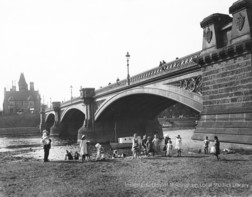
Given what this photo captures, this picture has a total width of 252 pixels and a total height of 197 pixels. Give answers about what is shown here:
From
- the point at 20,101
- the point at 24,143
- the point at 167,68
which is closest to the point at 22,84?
the point at 20,101

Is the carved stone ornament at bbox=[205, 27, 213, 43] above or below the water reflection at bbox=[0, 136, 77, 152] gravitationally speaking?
above

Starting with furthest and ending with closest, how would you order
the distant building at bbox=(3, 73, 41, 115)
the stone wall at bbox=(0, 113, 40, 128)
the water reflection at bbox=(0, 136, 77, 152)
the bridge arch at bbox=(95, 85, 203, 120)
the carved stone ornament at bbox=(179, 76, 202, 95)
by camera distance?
the distant building at bbox=(3, 73, 41, 115) < the stone wall at bbox=(0, 113, 40, 128) < the water reflection at bbox=(0, 136, 77, 152) < the carved stone ornament at bbox=(179, 76, 202, 95) < the bridge arch at bbox=(95, 85, 203, 120)

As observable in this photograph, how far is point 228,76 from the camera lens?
14195mm

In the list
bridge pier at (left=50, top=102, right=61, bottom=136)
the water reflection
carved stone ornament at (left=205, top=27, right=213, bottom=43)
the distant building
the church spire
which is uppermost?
the church spire

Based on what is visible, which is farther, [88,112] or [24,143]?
[24,143]

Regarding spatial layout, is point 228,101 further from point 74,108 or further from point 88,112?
point 74,108

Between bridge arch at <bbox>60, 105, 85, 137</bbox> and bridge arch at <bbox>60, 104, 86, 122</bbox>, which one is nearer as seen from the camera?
bridge arch at <bbox>60, 104, 86, 122</bbox>

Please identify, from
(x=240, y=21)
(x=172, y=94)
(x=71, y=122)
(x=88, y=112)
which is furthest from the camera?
(x=71, y=122)

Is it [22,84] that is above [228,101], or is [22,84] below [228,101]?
above

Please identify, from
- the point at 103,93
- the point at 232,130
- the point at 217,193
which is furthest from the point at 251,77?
the point at 103,93

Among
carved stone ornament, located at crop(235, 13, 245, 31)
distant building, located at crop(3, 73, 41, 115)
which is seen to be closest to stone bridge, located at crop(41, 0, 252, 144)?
carved stone ornament, located at crop(235, 13, 245, 31)

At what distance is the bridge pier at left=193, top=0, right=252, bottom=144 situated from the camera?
513 inches

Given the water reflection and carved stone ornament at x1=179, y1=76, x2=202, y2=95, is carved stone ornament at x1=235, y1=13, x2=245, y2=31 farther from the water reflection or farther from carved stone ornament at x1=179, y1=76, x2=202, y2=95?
the water reflection

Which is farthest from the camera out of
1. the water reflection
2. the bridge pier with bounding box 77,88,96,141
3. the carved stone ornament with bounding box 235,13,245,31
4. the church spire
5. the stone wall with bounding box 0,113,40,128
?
the church spire
